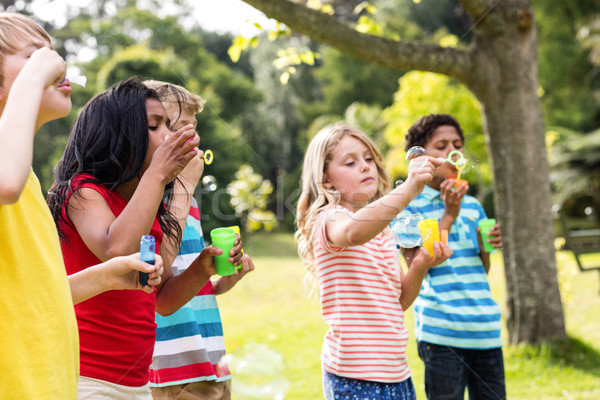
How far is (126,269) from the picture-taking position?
1.32 metres

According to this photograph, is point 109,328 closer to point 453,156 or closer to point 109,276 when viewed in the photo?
point 109,276

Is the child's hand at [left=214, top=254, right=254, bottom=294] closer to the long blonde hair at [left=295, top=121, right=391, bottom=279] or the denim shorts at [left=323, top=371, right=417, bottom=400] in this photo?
the long blonde hair at [left=295, top=121, right=391, bottom=279]

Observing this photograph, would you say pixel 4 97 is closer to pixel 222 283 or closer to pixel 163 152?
pixel 163 152

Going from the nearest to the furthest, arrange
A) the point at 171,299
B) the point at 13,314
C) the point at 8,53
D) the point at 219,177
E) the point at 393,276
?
the point at 13,314, the point at 8,53, the point at 171,299, the point at 393,276, the point at 219,177

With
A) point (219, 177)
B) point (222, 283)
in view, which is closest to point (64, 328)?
point (222, 283)

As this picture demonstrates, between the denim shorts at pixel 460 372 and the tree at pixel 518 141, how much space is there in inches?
67.4

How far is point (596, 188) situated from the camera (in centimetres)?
1340

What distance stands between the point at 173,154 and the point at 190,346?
0.66 metres

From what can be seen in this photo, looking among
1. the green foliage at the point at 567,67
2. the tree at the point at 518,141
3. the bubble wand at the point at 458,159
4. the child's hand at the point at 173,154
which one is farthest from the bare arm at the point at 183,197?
the green foliage at the point at 567,67

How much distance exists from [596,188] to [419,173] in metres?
13.4

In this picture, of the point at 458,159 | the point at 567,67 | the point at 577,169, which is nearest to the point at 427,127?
the point at 458,159

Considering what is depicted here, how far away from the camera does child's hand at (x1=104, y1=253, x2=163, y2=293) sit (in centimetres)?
131

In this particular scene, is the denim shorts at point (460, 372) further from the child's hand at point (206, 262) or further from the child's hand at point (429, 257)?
the child's hand at point (206, 262)

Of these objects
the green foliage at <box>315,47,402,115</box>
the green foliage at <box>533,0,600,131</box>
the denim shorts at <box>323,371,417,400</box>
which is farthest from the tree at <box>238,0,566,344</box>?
the green foliage at <box>315,47,402,115</box>
